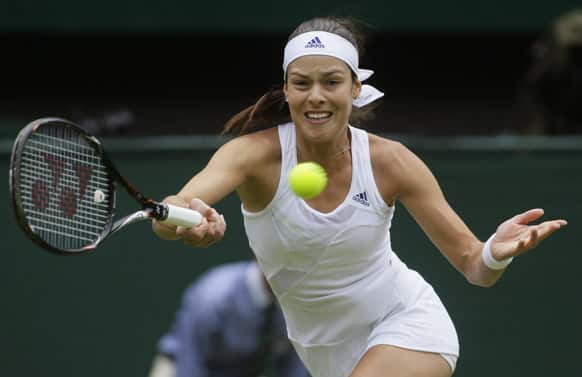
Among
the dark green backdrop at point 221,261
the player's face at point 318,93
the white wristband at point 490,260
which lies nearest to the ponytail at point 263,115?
the player's face at point 318,93

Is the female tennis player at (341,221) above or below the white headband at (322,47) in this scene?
below

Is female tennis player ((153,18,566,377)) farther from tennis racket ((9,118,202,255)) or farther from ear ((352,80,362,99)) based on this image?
tennis racket ((9,118,202,255))

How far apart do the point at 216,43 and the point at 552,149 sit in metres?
2.28

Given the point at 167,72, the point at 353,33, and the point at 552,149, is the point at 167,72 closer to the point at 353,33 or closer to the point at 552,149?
the point at 552,149

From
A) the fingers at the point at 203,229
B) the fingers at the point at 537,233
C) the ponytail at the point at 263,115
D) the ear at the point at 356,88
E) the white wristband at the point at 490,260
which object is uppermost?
the ear at the point at 356,88

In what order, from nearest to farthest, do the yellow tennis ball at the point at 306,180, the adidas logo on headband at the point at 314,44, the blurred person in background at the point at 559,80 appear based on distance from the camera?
1. the yellow tennis ball at the point at 306,180
2. the adidas logo on headband at the point at 314,44
3. the blurred person in background at the point at 559,80

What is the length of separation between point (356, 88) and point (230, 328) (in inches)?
57.5

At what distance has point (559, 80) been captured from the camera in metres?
6.67

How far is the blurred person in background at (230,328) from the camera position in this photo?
5199mm

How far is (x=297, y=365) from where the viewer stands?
544 centimetres

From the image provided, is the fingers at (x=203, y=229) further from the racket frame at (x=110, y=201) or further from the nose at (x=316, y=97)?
the nose at (x=316, y=97)

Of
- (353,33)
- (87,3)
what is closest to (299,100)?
(353,33)

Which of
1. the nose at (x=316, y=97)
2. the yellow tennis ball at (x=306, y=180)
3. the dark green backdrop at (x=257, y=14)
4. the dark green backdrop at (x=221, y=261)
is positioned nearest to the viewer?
the yellow tennis ball at (x=306, y=180)

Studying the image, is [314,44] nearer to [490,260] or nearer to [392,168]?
[392,168]
